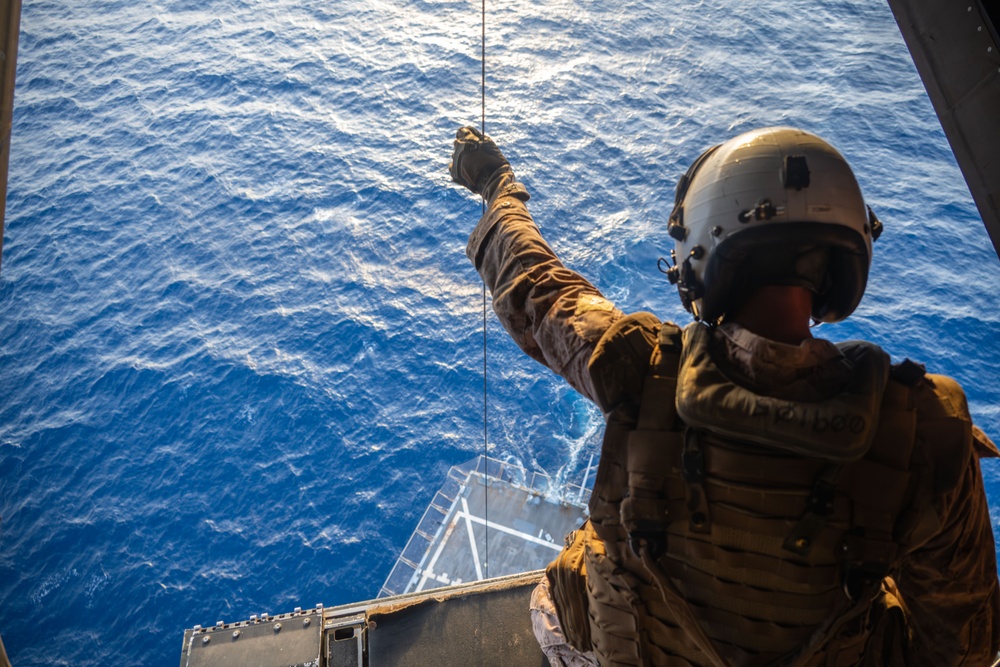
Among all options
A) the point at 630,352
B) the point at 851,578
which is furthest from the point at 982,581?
the point at 630,352

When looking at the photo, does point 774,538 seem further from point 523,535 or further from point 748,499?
point 523,535

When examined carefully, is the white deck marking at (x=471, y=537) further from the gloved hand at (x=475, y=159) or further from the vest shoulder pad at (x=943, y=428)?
the vest shoulder pad at (x=943, y=428)

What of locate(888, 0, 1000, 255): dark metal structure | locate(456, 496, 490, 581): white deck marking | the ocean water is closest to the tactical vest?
locate(888, 0, 1000, 255): dark metal structure

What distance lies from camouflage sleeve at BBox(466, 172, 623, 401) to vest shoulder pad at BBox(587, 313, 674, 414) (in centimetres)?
10

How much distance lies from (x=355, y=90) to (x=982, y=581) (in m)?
53.5

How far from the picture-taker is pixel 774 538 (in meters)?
2.38

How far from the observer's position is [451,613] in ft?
19.0

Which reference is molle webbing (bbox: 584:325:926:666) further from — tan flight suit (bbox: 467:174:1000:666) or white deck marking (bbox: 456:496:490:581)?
white deck marking (bbox: 456:496:490:581)

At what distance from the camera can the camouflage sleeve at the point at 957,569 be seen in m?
2.33

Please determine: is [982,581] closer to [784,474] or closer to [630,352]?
[784,474]

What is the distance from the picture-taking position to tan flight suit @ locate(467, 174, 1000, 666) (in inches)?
90.9

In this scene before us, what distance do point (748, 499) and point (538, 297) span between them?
111 cm

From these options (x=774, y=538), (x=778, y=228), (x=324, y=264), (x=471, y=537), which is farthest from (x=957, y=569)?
(x=324, y=264)

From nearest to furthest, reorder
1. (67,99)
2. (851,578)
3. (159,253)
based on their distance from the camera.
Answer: (851,578)
(159,253)
(67,99)
